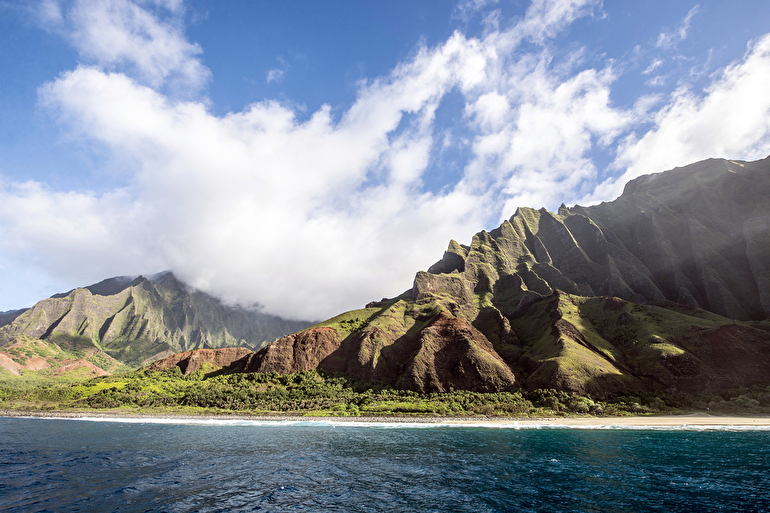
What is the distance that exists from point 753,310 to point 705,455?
A: 191 m

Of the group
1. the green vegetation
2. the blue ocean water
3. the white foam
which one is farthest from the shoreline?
the blue ocean water

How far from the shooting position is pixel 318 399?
14200cm

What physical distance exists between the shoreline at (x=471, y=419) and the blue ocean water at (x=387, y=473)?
2427 cm

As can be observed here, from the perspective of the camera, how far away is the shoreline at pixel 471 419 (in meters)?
100

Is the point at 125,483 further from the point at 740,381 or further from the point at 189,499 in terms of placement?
the point at 740,381

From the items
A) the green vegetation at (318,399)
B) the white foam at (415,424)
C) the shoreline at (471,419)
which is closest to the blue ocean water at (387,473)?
the white foam at (415,424)

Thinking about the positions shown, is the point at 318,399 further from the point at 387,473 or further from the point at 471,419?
the point at 387,473

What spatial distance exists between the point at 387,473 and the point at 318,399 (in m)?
103

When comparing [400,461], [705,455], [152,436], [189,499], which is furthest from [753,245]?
[152,436]

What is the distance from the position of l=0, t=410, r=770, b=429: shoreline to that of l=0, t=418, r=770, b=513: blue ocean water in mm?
24271

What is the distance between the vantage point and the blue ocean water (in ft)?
116

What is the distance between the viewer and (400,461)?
55.3 m

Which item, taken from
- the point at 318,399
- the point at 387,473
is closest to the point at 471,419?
the point at 318,399

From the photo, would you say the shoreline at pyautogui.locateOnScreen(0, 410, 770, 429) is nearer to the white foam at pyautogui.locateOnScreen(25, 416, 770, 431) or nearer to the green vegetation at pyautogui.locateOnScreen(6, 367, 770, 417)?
the white foam at pyautogui.locateOnScreen(25, 416, 770, 431)
